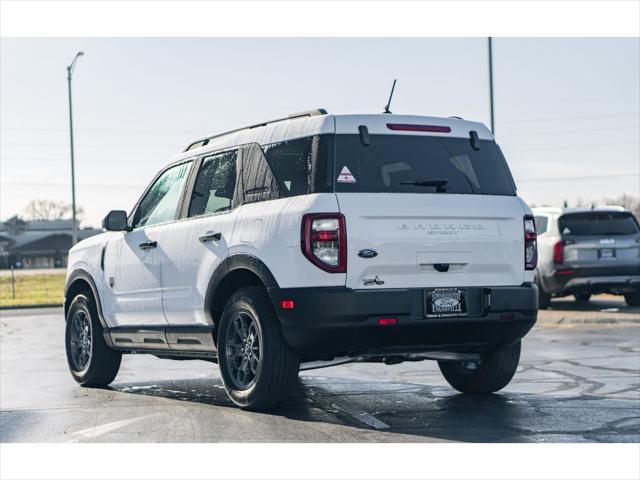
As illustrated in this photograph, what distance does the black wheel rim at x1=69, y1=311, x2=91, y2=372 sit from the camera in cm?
1032

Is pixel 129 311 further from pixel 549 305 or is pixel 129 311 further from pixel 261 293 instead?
pixel 549 305

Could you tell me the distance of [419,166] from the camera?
7.66 m

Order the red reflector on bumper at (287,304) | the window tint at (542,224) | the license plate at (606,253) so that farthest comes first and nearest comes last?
the window tint at (542,224) → the license plate at (606,253) → the red reflector on bumper at (287,304)

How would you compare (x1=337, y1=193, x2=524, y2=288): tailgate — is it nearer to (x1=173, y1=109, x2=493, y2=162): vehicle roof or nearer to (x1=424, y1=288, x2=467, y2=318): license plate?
(x1=424, y1=288, x2=467, y2=318): license plate

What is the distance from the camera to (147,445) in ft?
21.1

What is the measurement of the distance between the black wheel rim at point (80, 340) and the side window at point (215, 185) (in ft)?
7.20

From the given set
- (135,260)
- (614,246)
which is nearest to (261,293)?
(135,260)

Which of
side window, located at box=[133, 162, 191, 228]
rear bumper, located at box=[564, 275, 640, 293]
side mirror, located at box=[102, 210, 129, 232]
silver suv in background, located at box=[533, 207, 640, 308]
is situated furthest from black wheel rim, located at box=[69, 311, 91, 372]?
rear bumper, located at box=[564, 275, 640, 293]

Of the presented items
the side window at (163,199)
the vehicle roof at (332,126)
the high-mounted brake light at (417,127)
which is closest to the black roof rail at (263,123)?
the vehicle roof at (332,126)

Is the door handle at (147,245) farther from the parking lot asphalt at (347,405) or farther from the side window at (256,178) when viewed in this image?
the side window at (256,178)

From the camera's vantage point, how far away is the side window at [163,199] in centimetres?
922

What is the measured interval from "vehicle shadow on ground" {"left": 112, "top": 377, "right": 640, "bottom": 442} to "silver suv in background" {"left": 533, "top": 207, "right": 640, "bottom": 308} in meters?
9.22

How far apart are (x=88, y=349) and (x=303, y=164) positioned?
152 inches

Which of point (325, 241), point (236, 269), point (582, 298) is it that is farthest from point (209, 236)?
point (582, 298)
